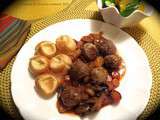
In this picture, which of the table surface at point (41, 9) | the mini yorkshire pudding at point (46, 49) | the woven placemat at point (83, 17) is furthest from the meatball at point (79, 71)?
the table surface at point (41, 9)

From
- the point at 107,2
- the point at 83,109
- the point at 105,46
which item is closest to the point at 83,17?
the point at 107,2

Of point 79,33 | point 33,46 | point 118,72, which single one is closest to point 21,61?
point 33,46

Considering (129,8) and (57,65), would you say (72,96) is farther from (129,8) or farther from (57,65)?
(129,8)

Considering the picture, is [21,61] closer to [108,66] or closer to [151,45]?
[108,66]

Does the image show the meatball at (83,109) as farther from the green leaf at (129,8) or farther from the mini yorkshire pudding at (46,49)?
the green leaf at (129,8)

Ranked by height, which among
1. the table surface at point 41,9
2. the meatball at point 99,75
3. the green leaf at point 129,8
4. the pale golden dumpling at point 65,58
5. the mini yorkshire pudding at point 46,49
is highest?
the green leaf at point 129,8
